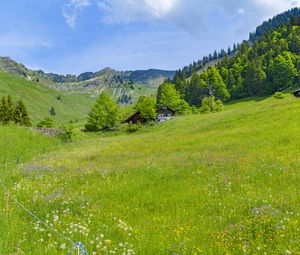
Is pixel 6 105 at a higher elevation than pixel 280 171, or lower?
higher

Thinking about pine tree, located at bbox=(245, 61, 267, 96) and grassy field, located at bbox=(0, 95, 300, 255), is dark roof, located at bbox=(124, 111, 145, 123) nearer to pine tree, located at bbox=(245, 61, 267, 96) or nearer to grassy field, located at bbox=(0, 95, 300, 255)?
pine tree, located at bbox=(245, 61, 267, 96)

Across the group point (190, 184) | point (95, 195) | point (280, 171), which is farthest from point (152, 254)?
point (280, 171)

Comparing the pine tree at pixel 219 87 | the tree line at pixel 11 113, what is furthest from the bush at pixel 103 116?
the pine tree at pixel 219 87

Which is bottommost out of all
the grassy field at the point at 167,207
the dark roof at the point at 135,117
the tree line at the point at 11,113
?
the grassy field at the point at 167,207

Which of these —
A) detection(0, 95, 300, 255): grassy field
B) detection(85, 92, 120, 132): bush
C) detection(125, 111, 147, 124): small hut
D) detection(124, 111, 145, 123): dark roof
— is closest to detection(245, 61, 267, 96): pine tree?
detection(125, 111, 147, 124): small hut

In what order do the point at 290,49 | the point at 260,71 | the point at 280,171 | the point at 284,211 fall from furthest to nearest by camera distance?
the point at 290,49 < the point at 260,71 < the point at 280,171 < the point at 284,211

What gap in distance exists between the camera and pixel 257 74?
14588 cm

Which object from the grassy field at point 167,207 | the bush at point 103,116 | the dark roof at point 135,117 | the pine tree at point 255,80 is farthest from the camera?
the pine tree at point 255,80

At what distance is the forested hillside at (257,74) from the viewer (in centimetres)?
14412

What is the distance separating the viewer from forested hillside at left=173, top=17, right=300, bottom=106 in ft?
473

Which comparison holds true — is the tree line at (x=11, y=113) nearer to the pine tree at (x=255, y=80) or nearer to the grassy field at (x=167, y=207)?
the grassy field at (x=167, y=207)

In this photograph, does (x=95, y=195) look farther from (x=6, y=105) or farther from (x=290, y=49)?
(x=290, y=49)

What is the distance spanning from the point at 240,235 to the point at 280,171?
8.71 m

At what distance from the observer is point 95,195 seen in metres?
14.2
